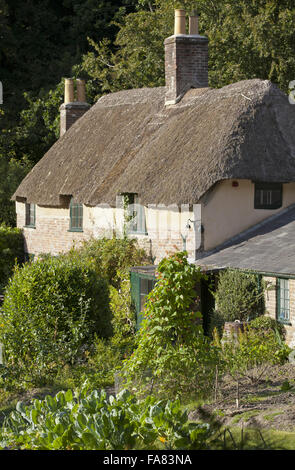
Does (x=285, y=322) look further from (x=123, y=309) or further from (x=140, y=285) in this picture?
(x=123, y=309)

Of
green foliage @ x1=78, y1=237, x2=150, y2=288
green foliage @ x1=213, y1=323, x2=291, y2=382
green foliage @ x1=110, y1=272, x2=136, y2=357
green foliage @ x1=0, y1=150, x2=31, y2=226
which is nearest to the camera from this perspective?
green foliage @ x1=213, y1=323, x2=291, y2=382

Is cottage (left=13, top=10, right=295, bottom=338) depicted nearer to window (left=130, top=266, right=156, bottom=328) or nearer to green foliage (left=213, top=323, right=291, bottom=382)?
window (left=130, top=266, right=156, bottom=328)

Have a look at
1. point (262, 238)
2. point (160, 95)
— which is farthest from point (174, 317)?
point (160, 95)

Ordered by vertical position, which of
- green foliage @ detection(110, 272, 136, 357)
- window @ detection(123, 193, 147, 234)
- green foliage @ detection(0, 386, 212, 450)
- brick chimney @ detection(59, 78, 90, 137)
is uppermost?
brick chimney @ detection(59, 78, 90, 137)

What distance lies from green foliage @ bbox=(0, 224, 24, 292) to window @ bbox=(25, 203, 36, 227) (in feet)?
1.46

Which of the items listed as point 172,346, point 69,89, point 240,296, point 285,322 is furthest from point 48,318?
point 69,89

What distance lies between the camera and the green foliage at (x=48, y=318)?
45.1 feet

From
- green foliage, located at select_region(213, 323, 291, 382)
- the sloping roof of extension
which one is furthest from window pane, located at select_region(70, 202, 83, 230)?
green foliage, located at select_region(213, 323, 291, 382)

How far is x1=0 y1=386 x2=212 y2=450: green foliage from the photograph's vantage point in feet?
25.6

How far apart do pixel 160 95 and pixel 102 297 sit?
9.38 m

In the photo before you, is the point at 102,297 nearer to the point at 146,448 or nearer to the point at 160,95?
the point at 146,448

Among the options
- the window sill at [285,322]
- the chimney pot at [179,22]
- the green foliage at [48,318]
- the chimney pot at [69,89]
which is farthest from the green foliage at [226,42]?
the green foliage at [48,318]

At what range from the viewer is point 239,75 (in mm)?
26891

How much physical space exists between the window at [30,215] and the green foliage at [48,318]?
11.0m
